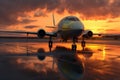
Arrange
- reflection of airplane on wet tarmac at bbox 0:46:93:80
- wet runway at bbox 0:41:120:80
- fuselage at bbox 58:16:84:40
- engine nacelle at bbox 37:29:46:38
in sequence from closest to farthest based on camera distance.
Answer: wet runway at bbox 0:41:120:80
reflection of airplane on wet tarmac at bbox 0:46:93:80
fuselage at bbox 58:16:84:40
engine nacelle at bbox 37:29:46:38

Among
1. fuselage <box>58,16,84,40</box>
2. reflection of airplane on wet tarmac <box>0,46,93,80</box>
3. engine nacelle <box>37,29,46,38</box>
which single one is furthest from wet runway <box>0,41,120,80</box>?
engine nacelle <box>37,29,46,38</box>

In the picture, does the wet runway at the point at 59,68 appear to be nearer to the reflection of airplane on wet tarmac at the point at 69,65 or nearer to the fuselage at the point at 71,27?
the reflection of airplane on wet tarmac at the point at 69,65

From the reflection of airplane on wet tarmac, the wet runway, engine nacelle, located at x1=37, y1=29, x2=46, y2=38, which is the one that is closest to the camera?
the wet runway

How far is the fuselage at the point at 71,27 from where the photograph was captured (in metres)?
25.1

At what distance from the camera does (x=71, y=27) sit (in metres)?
25.6

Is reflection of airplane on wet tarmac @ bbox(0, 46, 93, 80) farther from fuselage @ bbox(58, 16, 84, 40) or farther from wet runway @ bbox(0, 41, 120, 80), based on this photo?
fuselage @ bbox(58, 16, 84, 40)

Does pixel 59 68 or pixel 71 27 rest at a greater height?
pixel 71 27

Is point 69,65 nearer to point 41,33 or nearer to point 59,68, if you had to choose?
point 59,68

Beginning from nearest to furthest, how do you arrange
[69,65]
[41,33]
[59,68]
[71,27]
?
[59,68] < [69,65] < [71,27] < [41,33]

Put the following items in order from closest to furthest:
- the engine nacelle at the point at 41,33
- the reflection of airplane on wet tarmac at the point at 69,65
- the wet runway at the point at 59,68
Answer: the wet runway at the point at 59,68 → the reflection of airplane on wet tarmac at the point at 69,65 → the engine nacelle at the point at 41,33

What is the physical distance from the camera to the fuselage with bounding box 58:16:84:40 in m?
25.1

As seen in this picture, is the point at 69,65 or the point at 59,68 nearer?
the point at 59,68

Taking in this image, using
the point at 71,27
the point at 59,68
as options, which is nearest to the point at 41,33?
the point at 71,27

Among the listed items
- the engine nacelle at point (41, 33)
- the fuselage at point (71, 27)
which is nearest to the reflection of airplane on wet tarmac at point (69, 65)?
the fuselage at point (71, 27)
